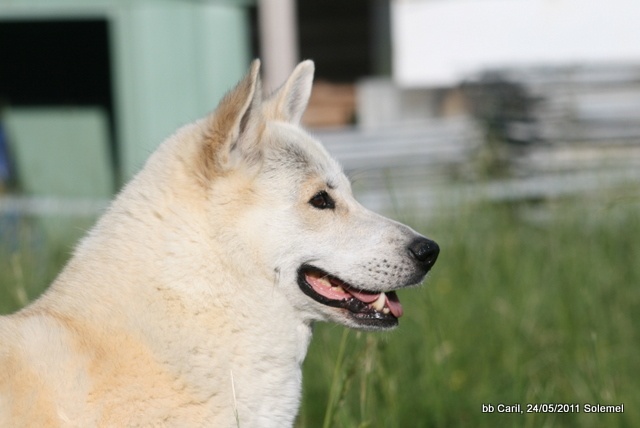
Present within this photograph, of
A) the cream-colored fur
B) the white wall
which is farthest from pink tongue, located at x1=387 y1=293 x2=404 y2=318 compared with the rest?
the white wall

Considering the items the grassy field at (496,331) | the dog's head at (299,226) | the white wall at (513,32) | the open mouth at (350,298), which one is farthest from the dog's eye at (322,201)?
the white wall at (513,32)

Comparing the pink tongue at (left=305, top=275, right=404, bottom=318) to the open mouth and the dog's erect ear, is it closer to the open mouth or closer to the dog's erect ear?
the open mouth

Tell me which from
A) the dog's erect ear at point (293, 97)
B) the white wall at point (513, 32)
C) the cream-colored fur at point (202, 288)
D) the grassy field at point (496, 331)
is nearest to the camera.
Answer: the cream-colored fur at point (202, 288)

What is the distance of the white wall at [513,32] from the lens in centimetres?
1170

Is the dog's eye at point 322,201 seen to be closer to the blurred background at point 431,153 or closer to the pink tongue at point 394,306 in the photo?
the pink tongue at point 394,306

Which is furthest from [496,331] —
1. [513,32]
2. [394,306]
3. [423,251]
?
[513,32]

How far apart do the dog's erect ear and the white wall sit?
7813mm

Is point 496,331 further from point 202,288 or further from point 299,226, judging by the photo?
point 202,288

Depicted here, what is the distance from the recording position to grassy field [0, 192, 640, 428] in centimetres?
414

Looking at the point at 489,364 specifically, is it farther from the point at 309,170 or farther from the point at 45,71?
the point at 45,71

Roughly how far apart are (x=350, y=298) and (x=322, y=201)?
0.35m

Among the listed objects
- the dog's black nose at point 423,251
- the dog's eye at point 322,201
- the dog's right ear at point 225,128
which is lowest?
the dog's black nose at point 423,251

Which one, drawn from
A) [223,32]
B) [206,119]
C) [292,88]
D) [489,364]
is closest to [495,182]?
[223,32]

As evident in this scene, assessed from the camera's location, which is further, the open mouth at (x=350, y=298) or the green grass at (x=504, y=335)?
the green grass at (x=504, y=335)
